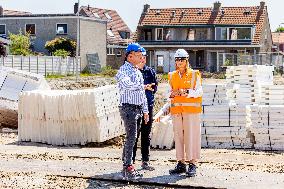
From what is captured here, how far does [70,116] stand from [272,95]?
17.2 feet

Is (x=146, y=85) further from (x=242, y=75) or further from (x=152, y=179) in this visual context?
(x=242, y=75)

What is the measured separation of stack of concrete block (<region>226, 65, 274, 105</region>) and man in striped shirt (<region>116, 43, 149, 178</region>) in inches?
247

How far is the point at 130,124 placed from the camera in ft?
30.0

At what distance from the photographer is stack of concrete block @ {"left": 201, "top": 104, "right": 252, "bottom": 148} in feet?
41.6

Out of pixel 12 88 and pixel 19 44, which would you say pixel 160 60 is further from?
pixel 12 88

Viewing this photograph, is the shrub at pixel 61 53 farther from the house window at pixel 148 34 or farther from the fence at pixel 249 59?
the house window at pixel 148 34

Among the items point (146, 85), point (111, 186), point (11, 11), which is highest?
point (11, 11)

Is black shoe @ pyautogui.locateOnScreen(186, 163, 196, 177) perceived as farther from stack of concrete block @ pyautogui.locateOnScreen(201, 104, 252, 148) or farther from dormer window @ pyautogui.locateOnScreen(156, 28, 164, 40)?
dormer window @ pyautogui.locateOnScreen(156, 28, 164, 40)

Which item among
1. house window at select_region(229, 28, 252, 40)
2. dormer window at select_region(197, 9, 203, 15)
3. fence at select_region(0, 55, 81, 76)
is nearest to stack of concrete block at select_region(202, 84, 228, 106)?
fence at select_region(0, 55, 81, 76)

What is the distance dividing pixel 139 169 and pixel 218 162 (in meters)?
1.55

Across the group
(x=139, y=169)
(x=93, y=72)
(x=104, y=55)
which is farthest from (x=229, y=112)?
(x=104, y=55)

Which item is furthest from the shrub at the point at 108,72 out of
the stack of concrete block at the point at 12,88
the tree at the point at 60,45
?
the stack of concrete block at the point at 12,88

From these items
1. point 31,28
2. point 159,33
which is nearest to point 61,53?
point 31,28

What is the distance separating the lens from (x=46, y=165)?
10367 mm
